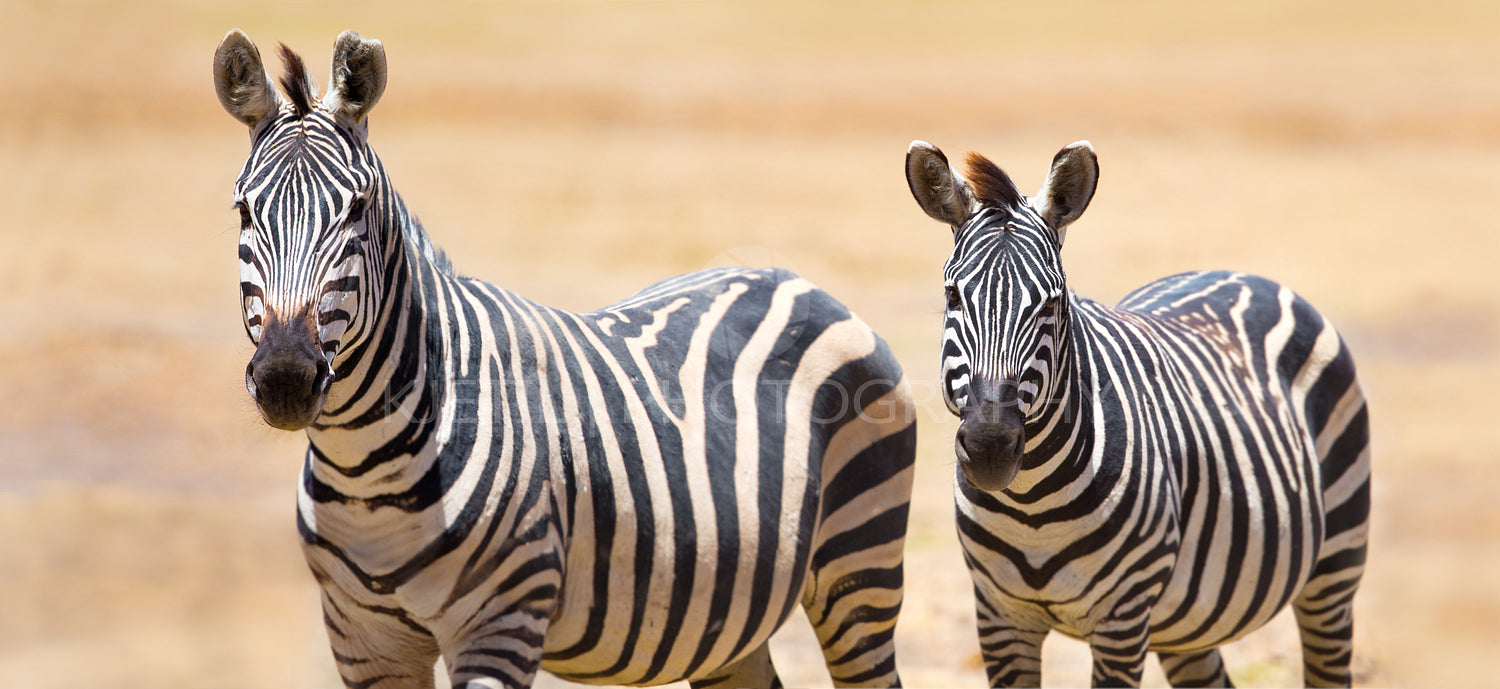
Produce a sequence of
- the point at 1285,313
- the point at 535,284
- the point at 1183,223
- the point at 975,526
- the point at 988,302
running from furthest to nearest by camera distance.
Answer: the point at 1183,223 → the point at 535,284 → the point at 1285,313 → the point at 975,526 → the point at 988,302

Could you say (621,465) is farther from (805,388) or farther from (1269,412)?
(1269,412)

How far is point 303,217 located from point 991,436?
2.11m

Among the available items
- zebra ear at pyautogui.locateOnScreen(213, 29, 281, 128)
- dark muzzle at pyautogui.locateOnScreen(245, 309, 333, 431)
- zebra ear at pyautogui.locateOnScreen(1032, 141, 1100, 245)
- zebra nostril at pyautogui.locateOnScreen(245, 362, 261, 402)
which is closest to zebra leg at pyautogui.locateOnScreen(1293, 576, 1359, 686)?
zebra ear at pyautogui.locateOnScreen(1032, 141, 1100, 245)

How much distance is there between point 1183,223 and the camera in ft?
66.3

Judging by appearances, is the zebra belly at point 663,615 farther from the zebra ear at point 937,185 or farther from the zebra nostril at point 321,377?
the zebra ear at point 937,185

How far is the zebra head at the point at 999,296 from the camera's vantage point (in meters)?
3.96

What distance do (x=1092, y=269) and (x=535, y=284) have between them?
7928mm

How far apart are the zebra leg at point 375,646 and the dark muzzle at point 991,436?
1750 millimetres

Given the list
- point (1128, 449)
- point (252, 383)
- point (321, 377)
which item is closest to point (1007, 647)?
point (1128, 449)

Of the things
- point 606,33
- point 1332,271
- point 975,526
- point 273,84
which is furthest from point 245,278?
point 606,33

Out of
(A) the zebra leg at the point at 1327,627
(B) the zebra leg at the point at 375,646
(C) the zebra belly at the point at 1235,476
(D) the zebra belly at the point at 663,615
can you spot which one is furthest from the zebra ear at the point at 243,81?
(A) the zebra leg at the point at 1327,627

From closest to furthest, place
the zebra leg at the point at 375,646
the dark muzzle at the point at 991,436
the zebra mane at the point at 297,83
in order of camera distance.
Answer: the zebra mane at the point at 297,83, the zebra leg at the point at 375,646, the dark muzzle at the point at 991,436

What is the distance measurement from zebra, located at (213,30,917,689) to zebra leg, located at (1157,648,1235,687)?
1917 mm

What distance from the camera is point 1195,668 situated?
20.1 ft
